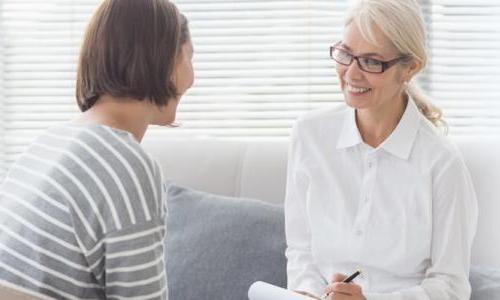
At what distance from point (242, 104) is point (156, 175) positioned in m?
1.55

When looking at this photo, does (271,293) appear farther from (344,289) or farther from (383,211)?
(383,211)

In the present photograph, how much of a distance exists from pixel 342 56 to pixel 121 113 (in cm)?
76

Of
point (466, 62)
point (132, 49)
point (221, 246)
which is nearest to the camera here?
point (132, 49)

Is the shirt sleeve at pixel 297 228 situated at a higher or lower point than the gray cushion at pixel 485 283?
higher

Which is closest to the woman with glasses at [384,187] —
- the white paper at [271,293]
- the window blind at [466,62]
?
the white paper at [271,293]

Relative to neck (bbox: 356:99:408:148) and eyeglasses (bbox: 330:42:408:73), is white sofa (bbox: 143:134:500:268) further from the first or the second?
A: eyeglasses (bbox: 330:42:408:73)

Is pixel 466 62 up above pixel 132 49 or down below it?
below

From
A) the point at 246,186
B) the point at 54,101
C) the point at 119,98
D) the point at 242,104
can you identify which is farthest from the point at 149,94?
the point at 54,101

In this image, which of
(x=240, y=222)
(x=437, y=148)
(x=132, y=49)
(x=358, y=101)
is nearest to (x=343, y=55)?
(x=358, y=101)

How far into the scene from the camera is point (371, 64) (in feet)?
6.37

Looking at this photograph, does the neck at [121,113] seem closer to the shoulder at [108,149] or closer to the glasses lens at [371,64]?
the shoulder at [108,149]

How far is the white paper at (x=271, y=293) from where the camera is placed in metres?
1.59

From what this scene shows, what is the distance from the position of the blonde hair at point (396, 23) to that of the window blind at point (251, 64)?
765 millimetres

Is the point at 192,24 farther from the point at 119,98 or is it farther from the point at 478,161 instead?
the point at 119,98
